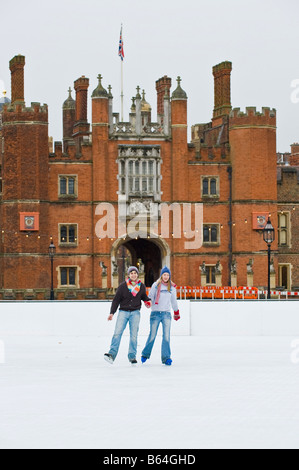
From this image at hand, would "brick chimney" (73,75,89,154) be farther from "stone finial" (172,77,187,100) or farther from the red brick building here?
"stone finial" (172,77,187,100)

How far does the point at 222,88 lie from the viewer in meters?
54.9

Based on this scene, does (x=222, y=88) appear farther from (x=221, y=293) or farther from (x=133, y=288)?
(x=133, y=288)

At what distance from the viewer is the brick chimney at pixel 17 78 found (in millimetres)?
50844

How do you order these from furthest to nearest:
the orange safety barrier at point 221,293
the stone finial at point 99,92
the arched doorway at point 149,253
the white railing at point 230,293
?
the arched doorway at point 149,253, the stone finial at point 99,92, the orange safety barrier at point 221,293, the white railing at point 230,293

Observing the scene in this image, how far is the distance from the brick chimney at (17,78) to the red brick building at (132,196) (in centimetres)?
5

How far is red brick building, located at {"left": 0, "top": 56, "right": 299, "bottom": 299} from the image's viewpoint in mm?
49375

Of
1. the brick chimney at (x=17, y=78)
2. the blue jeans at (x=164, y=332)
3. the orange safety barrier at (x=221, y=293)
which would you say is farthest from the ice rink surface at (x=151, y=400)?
the brick chimney at (x=17, y=78)

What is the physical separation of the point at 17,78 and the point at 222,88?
469 inches

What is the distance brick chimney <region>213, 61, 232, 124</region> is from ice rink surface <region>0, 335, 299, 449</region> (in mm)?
36784

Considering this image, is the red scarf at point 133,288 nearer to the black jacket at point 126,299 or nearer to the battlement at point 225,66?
the black jacket at point 126,299

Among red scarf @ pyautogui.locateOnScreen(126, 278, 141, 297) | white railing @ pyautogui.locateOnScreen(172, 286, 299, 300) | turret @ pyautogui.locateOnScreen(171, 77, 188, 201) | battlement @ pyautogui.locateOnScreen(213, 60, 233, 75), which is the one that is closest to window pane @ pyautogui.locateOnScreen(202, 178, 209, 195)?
turret @ pyautogui.locateOnScreen(171, 77, 188, 201)
